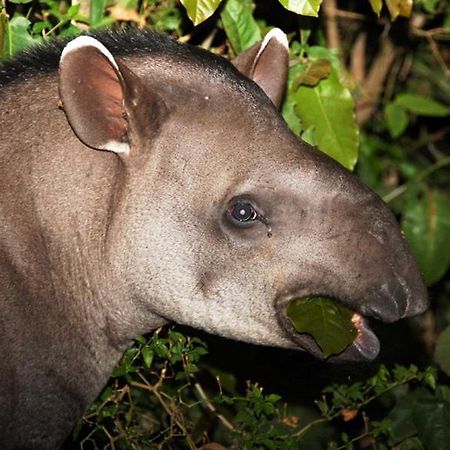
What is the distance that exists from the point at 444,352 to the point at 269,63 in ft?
6.59

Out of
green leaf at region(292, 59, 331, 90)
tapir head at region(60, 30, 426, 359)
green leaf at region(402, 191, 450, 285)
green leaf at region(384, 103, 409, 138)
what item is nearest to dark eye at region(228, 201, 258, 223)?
tapir head at region(60, 30, 426, 359)

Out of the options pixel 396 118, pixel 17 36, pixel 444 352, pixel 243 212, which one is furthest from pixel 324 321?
pixel 396 118

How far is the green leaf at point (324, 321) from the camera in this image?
151 inches

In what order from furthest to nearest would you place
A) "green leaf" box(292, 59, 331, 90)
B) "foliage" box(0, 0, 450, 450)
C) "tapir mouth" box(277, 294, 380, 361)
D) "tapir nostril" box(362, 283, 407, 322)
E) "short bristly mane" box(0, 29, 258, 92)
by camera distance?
"green leaf" box(292, 59, 331, 90) < "foliage" box(0, 0, 450, 450) < "short bristly mane" box(0, 29, 258, 92) < "tapir mouth" box(277, 294, 380, 361) < "tapir nostril" box(362, 283, 407, 322)

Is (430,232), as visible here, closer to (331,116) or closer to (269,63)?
(331,116)

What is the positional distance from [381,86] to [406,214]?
1322mm

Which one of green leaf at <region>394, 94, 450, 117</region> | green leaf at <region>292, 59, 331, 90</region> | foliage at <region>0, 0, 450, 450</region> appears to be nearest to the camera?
foliage at <region>0, 0, 450, 450</region>

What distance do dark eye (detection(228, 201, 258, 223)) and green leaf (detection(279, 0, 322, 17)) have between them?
94 cm

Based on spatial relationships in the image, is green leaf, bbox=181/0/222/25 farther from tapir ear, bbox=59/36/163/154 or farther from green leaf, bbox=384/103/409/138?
green leaf, bbox=384/103/409/138

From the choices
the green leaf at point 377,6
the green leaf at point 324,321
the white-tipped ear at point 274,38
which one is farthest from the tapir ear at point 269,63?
the green leaf at point 324,321

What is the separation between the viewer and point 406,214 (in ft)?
21.5

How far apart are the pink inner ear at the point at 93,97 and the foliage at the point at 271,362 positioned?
71 centimetres

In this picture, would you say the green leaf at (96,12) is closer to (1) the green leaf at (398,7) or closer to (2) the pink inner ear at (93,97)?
(2) the pink inner ear at (93,97)

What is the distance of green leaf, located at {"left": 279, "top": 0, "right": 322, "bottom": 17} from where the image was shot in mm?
4352
